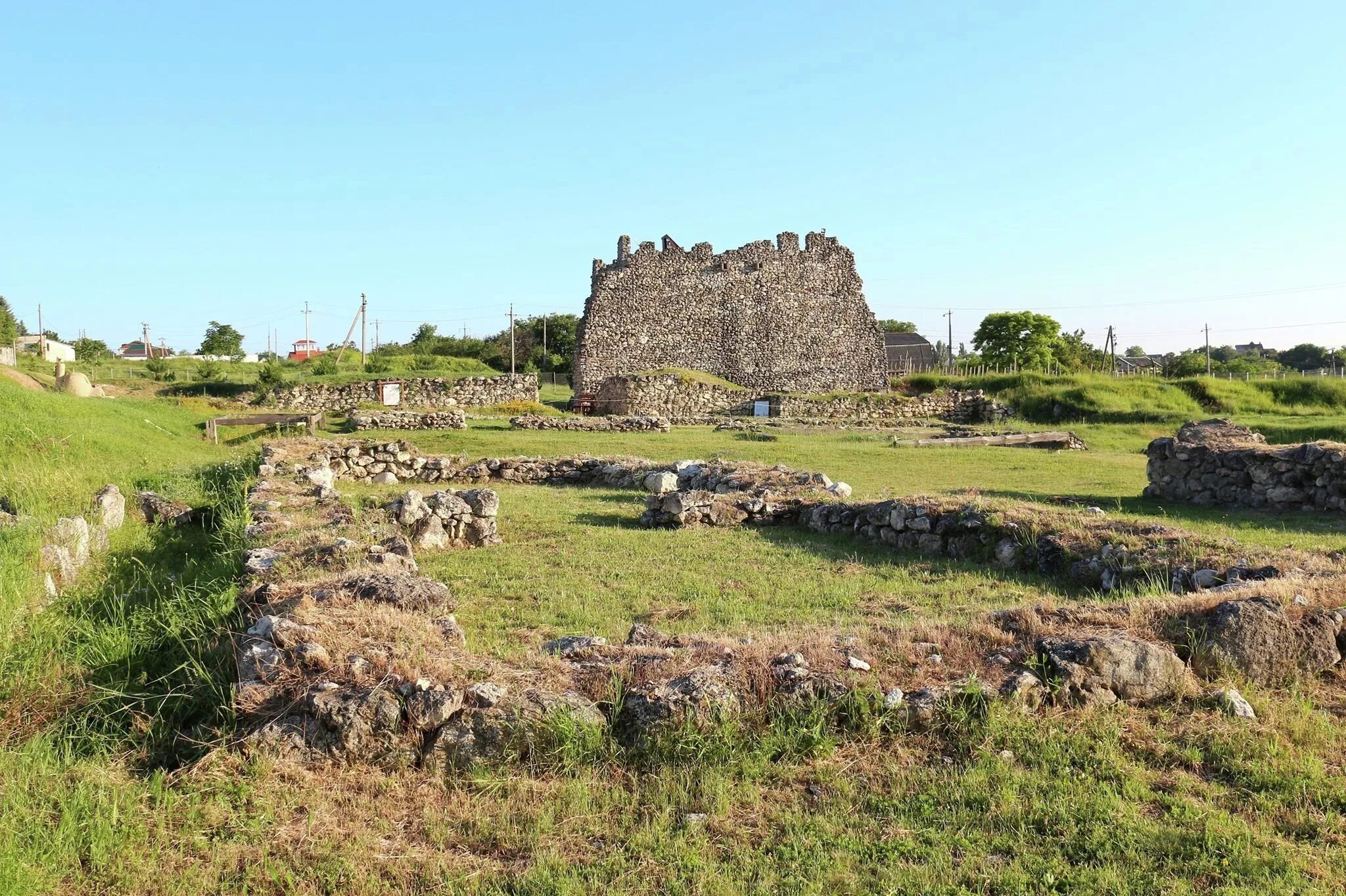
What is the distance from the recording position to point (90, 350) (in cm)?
5544

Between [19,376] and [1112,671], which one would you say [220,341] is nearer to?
[19,376]

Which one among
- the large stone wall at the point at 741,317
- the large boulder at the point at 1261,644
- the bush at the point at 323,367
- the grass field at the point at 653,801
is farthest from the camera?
the large stone wall at the point at 741,317

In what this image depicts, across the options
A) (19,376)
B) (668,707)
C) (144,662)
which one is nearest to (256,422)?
(19,376)

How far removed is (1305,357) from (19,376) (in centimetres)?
11019

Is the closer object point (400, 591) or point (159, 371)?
point (400, 591)

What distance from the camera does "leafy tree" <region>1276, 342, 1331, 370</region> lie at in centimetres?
9044

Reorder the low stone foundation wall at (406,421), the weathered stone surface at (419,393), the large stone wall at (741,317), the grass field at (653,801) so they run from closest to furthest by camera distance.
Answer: the grass field at (653,801)
the low stone foundation wall at (406,421)
the weathered stone surface at (419,393)
the large stone wall at (741,317)

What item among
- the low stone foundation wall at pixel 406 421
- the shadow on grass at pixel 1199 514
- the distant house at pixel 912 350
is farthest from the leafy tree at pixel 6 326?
the distant house at pixel 912 350

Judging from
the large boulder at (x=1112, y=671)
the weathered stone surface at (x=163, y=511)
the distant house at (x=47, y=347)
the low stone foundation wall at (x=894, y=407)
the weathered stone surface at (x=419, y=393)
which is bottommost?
the large boulder at (x=1112, y=671)

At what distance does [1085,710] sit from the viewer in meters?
4.32

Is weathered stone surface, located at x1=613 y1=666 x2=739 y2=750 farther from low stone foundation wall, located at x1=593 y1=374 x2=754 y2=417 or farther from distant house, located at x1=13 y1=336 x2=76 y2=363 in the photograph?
distant house, located at x1=13 y1=336 x2=76 y2=363

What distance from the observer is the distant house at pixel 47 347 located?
48.4m

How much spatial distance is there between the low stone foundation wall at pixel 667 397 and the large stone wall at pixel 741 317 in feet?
19.7

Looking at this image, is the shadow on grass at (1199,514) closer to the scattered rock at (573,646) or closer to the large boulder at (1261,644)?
the large boulder at (1261,644)
